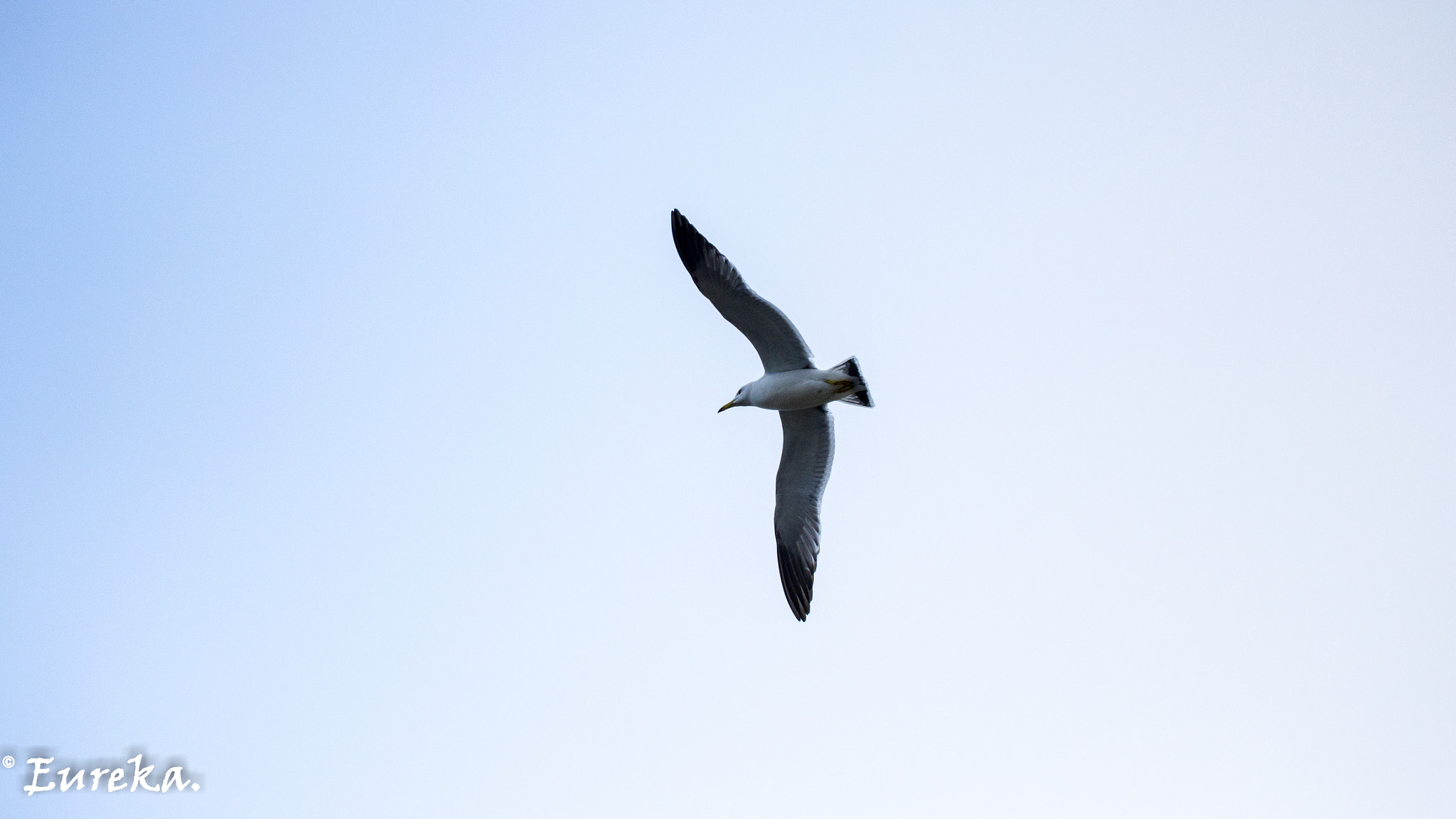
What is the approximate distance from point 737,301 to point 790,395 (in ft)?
3.57

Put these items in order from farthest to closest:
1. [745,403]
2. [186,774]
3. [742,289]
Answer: [186,774] → [745,403] → [742,289]

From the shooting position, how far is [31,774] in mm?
14023

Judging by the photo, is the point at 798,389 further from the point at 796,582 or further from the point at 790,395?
the point at 796,582

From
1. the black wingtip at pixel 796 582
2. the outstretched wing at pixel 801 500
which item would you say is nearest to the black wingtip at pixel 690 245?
the outstretched wing at pixel 801 500

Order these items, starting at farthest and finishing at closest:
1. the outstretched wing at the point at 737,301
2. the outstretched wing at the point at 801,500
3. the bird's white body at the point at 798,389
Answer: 1. the outstretched wing at the point at 801,500
2. the bird's white body at the point at 798,389
3. the outstretched wing at the point at 737,301

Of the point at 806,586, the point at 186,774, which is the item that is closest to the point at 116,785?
the point at 186,774

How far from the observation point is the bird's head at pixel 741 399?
13.3 metres

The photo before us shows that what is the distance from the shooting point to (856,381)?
1266 centimetres

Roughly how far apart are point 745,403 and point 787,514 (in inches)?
57.2

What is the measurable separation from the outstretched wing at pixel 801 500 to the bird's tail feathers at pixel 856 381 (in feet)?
2.35

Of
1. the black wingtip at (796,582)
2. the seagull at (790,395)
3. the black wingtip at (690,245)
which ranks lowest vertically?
the black wingtip at (796,582)

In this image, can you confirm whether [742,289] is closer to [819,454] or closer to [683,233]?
[683,233]

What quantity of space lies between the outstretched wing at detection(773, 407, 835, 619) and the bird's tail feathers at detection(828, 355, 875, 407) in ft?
2.35

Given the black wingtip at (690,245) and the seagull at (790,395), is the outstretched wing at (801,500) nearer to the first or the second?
the seagull at (790,395)
